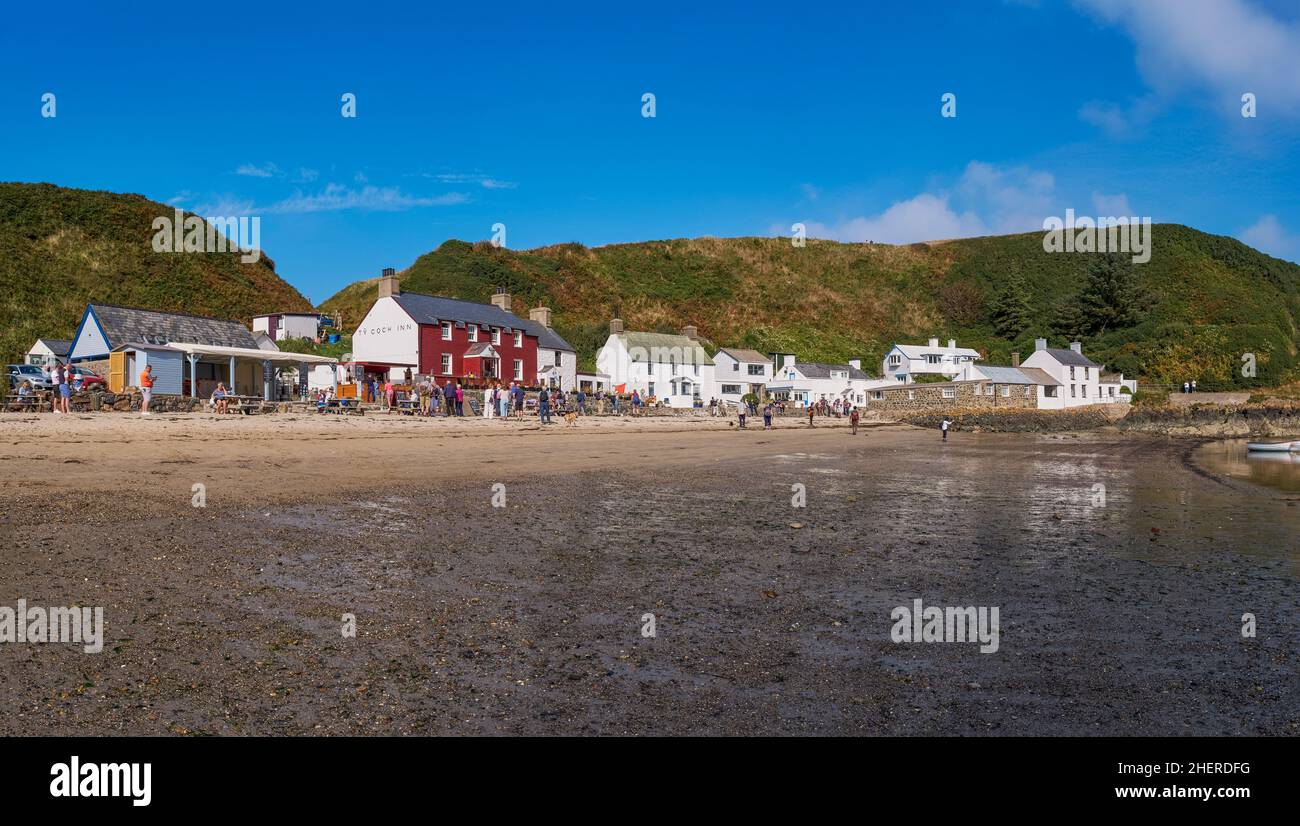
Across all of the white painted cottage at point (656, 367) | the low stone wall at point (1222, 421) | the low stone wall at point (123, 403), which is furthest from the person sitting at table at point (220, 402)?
the low stone wall at point (1222, 421)

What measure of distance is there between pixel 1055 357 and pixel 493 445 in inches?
2672

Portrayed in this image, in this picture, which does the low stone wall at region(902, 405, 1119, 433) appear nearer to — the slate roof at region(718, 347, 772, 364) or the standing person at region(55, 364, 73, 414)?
the slate roof at region(718, 347, 772, 364)

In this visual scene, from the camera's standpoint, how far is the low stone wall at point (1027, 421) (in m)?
51.9

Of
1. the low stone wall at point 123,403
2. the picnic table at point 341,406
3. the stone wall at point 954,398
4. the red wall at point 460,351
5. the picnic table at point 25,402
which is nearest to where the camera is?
the picnic table at point 25,402

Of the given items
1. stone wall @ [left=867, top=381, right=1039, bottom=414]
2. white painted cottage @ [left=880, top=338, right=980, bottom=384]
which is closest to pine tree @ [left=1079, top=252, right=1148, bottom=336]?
white painted cottage @ [left=880, top=338, right=980, bottom=384]

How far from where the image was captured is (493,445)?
23859mm

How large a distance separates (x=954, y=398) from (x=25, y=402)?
64108 millimetres

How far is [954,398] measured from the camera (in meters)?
67.9

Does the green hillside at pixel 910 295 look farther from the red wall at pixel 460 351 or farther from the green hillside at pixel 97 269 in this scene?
the red wall at pixel 460 351

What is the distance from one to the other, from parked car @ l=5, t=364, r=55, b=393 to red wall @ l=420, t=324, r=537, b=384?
23072 mm

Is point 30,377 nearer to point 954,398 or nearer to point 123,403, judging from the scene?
point 123,403

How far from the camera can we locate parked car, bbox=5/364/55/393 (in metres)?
35.2

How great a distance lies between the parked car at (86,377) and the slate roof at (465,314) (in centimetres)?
2044

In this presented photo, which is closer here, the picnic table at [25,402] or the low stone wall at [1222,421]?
the picnic table at [25,402]
